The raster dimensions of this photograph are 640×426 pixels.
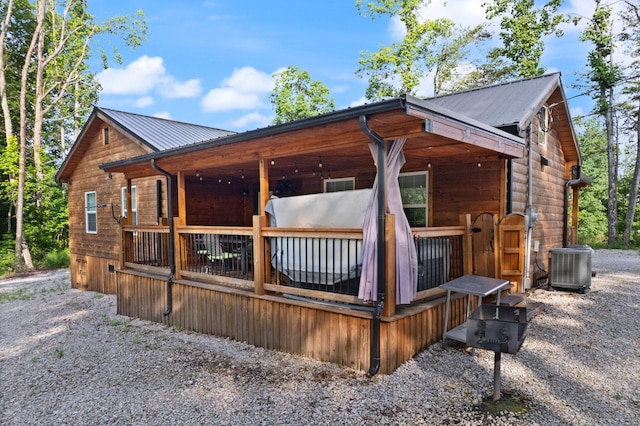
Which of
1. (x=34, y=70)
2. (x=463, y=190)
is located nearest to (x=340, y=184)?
(x=463, y=190)

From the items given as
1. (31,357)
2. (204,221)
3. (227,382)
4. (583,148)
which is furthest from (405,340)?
(583,148)

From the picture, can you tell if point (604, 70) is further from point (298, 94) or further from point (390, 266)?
point (390, 266)

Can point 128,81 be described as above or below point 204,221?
above

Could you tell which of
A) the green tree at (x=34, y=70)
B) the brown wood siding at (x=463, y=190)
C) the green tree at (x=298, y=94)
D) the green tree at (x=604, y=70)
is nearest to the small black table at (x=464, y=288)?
the brown wood siding at (x=463, y=190)

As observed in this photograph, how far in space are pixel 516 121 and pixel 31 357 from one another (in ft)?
24.8

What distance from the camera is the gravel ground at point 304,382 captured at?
3080mm

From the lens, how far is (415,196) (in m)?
6.86

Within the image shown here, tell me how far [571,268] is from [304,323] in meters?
5.60

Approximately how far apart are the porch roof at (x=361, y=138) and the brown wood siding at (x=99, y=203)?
3580 mm

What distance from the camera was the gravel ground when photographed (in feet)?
10.1

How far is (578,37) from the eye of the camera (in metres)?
17.2

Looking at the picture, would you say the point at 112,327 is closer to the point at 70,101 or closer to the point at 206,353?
the point at 206,353

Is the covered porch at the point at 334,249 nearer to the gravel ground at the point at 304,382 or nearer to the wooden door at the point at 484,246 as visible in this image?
the wooden door at the point at 484,246

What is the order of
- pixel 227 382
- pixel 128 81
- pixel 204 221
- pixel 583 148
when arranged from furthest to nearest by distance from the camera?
pixel 128 81, pixel 583 148, pixel 204 221, pixel 227 382
